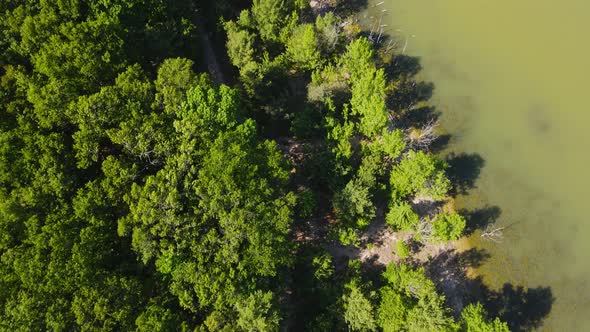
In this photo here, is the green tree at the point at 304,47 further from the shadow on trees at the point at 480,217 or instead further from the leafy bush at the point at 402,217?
the shadow on trees at the point at 480,217

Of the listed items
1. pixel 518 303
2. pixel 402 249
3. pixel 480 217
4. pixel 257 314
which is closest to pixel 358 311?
→ pixel 257 314

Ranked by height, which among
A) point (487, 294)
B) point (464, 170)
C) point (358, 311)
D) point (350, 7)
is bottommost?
point (487, 294)

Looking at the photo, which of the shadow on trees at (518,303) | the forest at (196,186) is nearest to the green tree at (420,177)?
the forest at (196,186)

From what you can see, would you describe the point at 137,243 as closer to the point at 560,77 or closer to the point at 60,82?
the point at 60,82

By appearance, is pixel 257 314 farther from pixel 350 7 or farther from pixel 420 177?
pixel 350 7

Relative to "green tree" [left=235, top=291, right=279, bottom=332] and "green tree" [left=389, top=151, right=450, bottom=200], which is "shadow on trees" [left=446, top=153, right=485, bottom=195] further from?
"green tree" [left=235, top=291, right=279, bottom=332]

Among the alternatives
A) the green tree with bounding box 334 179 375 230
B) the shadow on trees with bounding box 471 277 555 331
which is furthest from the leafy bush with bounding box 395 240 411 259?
the shadow on trees with bounding box 471 277 555 331
